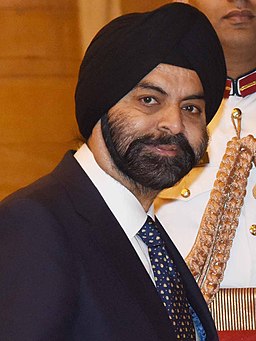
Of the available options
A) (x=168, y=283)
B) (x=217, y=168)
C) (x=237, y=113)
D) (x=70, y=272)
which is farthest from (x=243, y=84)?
(x=70, y=272)

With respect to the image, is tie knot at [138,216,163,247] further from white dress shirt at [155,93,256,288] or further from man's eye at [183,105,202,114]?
white dress shirt at [155,93,256,288]

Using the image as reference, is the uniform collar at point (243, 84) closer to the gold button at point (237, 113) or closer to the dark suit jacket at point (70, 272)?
the gold button at point (237, 113)

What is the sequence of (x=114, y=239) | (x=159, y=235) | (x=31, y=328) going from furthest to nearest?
(x=159, y=235)
(x=114, y=239)
(x=31, y=328)

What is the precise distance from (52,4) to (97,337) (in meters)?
1.66

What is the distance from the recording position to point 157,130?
5.79 ft

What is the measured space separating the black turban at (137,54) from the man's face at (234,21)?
43cm

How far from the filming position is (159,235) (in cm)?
182

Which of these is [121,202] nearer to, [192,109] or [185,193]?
[192,109]

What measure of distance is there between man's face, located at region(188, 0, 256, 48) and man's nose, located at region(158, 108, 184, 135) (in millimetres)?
546

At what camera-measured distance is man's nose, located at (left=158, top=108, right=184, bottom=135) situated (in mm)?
1765

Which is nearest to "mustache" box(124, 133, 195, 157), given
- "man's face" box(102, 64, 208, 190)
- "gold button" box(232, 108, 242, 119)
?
"man's face" box(102, 64, 208, 190)

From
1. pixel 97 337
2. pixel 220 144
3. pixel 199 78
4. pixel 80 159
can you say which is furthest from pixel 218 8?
pixel 97 337

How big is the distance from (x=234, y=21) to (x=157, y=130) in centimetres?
Result: 58

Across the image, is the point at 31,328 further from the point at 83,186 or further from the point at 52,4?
the point at 52,4
